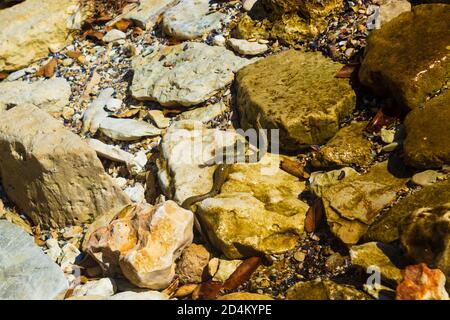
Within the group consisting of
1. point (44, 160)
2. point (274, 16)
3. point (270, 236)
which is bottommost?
point (270, 236)

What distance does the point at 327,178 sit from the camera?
4.66 metres

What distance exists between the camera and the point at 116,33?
7.14m

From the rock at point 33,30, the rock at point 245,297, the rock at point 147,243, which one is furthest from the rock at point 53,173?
the rock at point 245,297

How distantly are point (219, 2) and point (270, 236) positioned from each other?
3618 millimetres

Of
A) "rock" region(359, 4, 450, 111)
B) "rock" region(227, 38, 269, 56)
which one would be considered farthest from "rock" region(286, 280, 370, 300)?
"rock" region(227, 38, 269, 56)

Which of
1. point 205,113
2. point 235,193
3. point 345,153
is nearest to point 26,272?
point 235,193

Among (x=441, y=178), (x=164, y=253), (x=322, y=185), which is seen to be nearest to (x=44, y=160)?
(x=164, y=253)

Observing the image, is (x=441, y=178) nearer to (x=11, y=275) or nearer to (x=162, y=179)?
(x=162, y=179)

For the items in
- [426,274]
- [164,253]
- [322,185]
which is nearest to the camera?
[426,274]

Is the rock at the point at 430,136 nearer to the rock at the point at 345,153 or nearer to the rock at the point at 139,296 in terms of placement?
the rock at the point at 345,153

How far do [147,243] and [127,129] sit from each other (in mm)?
1915

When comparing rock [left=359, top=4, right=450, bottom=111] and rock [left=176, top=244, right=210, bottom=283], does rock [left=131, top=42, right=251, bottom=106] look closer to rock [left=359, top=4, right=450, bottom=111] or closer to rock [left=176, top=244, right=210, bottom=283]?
rock [left=359, top=4, right=450, bottom=111]

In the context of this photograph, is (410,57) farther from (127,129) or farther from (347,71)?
(127,129)

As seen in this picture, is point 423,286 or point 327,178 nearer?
point 423,286
